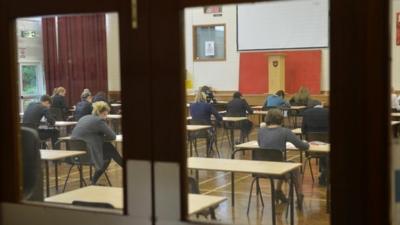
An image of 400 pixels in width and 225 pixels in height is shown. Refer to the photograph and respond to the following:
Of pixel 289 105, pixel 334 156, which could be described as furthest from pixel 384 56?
pixel 289 105

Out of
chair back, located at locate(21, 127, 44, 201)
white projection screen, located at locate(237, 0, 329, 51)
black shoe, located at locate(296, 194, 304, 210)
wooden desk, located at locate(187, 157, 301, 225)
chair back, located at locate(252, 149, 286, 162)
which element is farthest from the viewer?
white projection screen, located at locate(237, 0, 329, 51)

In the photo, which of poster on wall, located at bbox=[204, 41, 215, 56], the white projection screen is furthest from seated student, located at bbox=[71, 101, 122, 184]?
poster on wall, located at bbox=[204, 41, 215, 56]

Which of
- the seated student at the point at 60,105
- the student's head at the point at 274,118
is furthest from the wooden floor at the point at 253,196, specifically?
the seated student at the point at 60,105

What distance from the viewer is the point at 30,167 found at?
10.4 feet

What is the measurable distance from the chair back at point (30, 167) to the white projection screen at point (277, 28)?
9.84 meters

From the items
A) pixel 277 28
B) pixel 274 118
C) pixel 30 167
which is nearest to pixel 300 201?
pixel 274 118

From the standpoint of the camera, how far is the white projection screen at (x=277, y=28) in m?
12.9

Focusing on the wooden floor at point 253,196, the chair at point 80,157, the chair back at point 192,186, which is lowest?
the wooden floor at point 253,196

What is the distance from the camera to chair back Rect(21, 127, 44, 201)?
3.12 metres

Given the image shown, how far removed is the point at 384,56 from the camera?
222 centimetres

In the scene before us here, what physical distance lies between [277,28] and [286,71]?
3.36 feet

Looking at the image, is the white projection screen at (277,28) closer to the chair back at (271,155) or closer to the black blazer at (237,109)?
the black blazer at (237,109)

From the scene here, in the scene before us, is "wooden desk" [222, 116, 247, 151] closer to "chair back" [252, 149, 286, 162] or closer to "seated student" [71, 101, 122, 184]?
"seated student" [71, 101, 122, 184]

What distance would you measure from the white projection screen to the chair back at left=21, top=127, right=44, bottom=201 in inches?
387
